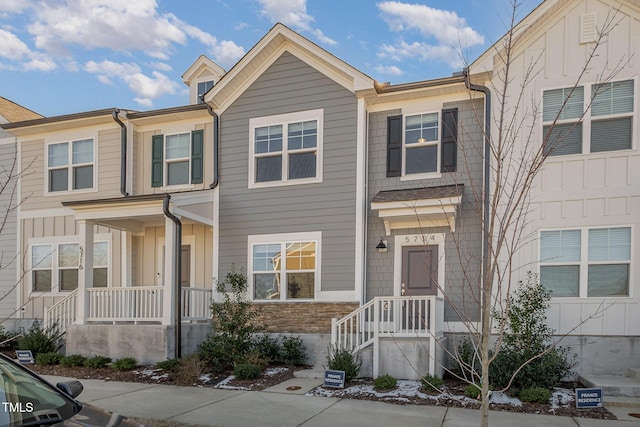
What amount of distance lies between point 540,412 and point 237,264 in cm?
690

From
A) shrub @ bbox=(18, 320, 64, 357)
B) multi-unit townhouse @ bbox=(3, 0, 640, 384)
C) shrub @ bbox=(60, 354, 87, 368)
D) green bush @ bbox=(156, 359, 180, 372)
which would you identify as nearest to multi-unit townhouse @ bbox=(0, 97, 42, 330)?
multi-unit townhouse @ bbox=(3, 0, 640, 384)

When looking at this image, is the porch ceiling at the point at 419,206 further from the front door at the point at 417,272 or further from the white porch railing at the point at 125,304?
the white porch railing at the point at 125,304

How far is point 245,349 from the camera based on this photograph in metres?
9.38

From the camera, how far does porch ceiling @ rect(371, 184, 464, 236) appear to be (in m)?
9.27

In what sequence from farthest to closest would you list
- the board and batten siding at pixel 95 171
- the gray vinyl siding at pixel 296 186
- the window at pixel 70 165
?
the window at pixel 70 165, the board and batten siding at pixel 95 171, the gray vinyl siding at pixel 296 186

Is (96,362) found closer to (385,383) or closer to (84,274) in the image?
(84,274)

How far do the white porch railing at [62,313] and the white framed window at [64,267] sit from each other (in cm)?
100

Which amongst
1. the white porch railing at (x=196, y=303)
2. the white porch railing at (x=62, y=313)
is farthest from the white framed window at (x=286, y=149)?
the white porch railing at (x=62, y=313)

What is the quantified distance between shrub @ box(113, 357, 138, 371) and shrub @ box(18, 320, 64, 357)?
2232 mm

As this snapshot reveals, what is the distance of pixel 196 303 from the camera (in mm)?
11008

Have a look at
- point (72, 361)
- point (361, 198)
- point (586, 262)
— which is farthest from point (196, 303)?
point (586, 262)

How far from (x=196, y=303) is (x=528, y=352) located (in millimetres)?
7034

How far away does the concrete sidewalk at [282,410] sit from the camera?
6.19 meters

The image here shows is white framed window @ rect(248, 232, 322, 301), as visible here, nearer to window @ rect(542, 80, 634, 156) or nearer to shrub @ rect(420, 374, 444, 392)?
shrub @ rect(420, 374, 444, 392)
